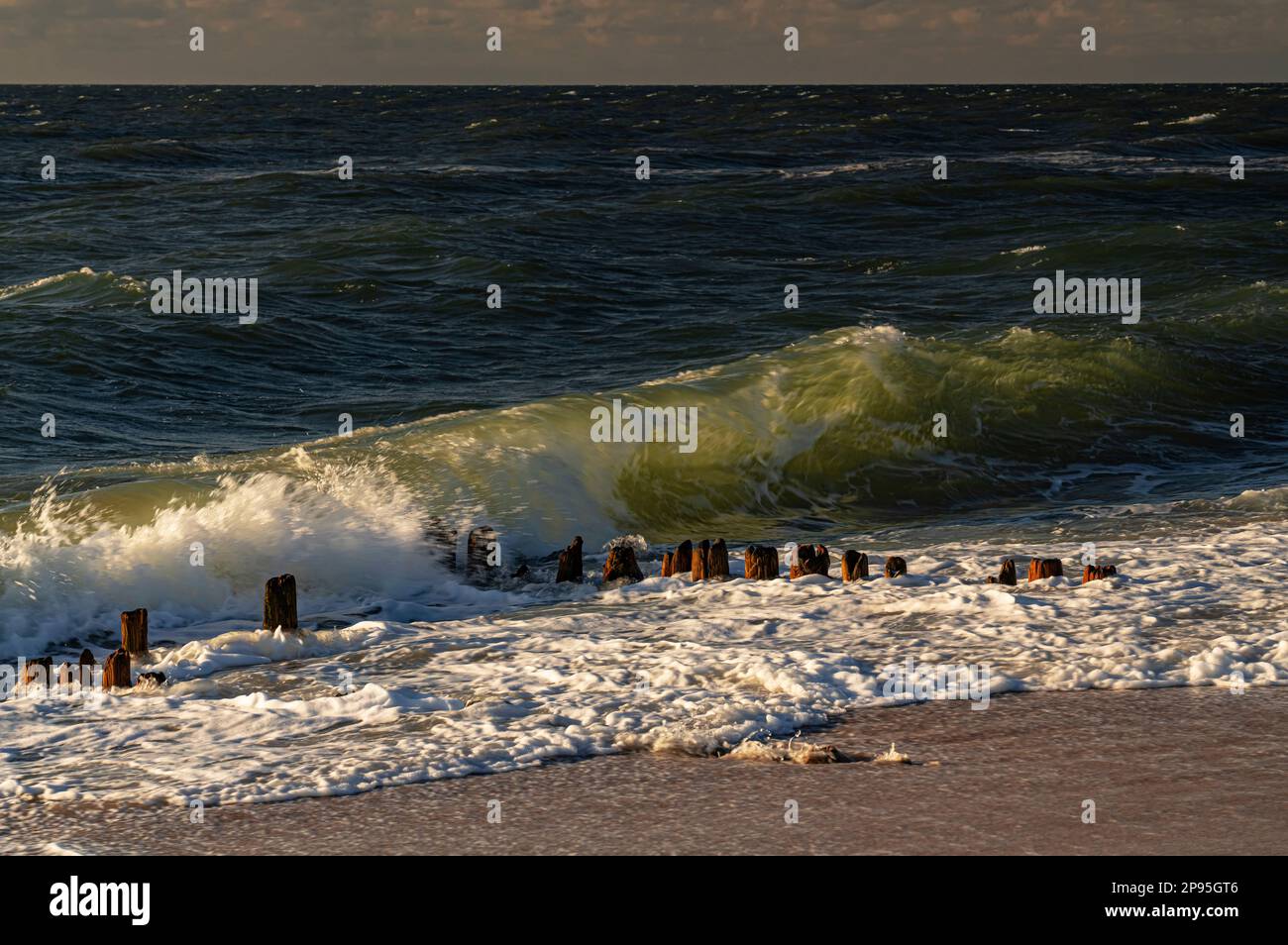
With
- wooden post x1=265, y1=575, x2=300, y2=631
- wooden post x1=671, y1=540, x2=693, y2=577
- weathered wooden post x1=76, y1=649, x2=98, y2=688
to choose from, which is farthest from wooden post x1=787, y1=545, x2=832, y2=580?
weathered wooden post x1=76, y1=649, x2=98, y2=688

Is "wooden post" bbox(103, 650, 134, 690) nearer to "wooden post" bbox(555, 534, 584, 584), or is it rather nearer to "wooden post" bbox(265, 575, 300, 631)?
"wooden post" bbox(265, 575, 300, 631)

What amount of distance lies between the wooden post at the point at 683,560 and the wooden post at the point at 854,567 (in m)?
0.94

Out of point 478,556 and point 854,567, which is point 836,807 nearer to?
point 854,567

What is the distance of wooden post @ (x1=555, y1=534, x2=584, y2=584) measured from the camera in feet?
30.9

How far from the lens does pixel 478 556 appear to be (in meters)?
9.88

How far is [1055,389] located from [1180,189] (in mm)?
26586

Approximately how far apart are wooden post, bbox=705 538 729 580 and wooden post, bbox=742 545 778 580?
5.6 inches

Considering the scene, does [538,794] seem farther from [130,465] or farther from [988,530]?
[130,465]

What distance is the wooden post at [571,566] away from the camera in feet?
30.9

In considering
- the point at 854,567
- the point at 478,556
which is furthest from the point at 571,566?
the point at 854,567

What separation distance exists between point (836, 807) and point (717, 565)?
12.0 feet

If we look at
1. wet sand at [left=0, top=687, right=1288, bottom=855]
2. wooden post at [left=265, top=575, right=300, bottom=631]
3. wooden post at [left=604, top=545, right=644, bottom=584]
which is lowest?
wet sand at [left=0, top=687, right=1288, bottom=855]

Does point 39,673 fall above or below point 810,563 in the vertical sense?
below

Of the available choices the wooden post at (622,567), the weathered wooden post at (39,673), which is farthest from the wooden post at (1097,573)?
the weathered wooden post at (39,673)
